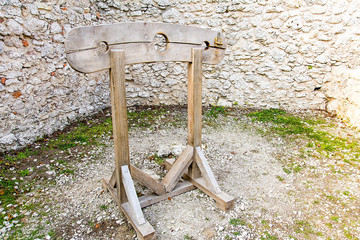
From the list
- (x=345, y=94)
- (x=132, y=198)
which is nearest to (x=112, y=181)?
(x=132, y=198)

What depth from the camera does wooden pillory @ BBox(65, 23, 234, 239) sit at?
2.01 m

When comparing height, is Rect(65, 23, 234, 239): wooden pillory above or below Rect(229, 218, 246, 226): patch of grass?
above

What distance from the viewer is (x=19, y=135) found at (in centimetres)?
385

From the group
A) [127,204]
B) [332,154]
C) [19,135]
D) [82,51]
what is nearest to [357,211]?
[332,154]

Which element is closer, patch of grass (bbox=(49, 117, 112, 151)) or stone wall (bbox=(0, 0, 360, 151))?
patch of grass (bbox=(49, 117, 112, 151))

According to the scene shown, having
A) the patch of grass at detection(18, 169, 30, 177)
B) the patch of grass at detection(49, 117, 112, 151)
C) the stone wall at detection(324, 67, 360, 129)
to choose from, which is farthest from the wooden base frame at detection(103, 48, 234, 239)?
the stone wall at detection(324, 67, 360, 129)

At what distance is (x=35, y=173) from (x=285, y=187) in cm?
314

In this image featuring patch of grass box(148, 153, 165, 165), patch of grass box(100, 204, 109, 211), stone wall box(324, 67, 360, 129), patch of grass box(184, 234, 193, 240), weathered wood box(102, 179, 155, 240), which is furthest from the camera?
stone wall box(324, 67, 360, 129)

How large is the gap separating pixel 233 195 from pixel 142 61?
1764mm

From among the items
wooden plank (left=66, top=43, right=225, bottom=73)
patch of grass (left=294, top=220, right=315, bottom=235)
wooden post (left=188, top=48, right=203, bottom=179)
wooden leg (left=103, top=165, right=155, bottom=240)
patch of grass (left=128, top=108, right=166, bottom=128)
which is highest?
wooden plank (left=66, top=43, right=225, bottom=73)

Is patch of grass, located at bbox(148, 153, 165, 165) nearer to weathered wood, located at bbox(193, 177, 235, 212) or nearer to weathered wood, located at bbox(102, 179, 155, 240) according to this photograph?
weathered wood, located at bbox(193, 177, 235, 212)

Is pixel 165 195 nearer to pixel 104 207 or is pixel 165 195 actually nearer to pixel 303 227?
pixel 104 207

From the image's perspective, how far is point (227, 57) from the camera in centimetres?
548

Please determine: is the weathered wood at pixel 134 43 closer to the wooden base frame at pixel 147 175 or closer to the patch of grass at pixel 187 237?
the wooden base frame at pixel 147 175
